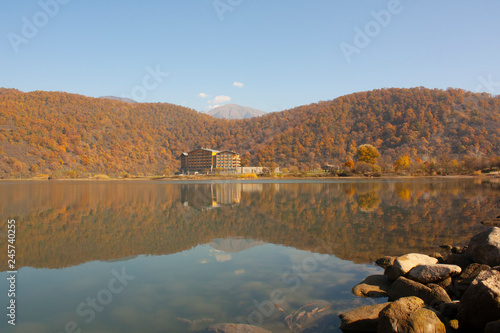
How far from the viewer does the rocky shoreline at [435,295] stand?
4.39 m

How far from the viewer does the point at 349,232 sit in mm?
11812

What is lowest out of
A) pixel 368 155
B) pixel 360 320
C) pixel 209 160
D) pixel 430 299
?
pixel 360 320

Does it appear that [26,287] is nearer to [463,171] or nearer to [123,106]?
[463,171]

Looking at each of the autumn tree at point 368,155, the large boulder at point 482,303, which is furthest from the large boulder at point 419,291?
the autumn tree at point 368,155

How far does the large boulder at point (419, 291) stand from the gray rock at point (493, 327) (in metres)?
1.21

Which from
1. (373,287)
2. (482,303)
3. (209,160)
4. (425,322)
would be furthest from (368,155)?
(425,322)

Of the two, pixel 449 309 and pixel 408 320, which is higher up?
pixel 408 320

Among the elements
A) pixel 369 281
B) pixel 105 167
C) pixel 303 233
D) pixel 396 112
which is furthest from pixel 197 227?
pixel 396 112

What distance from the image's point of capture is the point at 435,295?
5.46 m

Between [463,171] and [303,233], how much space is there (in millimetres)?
74749

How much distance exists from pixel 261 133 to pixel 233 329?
468 feet

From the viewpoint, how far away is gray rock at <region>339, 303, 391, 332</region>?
493cm

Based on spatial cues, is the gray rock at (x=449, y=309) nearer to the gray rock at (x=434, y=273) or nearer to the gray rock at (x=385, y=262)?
the gray rock at (x=434, y=273)

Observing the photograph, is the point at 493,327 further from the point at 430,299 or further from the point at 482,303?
the point at 430,299
